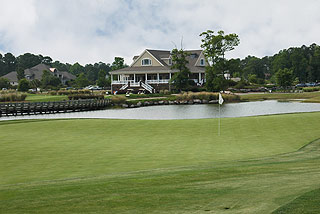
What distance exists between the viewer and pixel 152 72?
7519 cm

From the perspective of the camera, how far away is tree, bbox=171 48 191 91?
72.1 metres

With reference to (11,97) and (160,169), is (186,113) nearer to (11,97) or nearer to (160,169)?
(11,97)

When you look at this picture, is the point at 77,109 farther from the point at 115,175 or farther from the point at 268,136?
the point at 115,175

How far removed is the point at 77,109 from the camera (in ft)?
175

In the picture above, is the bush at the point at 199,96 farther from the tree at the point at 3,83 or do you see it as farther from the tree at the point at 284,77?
the tree at the point at 3,83

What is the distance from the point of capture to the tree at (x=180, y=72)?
72125 millimetres

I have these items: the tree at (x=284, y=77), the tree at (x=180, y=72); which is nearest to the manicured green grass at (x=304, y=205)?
the tree at (x=180, y=72)

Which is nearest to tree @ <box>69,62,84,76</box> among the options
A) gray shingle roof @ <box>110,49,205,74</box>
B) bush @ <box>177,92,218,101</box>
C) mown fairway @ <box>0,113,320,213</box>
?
gray shingle roof @ <box>110,49,205,74</box>

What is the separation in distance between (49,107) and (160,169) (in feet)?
134

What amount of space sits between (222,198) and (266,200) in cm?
89

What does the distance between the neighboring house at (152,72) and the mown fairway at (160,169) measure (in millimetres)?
52691

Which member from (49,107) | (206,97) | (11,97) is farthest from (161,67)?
(49,107)

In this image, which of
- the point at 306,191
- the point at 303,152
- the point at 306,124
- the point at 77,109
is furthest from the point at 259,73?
the point at 306,191

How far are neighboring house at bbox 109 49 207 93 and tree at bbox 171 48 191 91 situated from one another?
2.09 m
